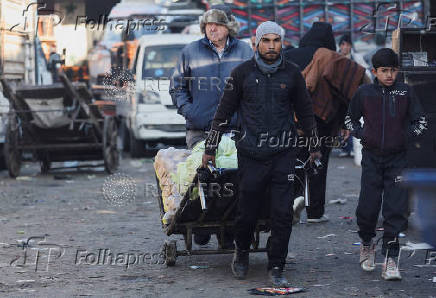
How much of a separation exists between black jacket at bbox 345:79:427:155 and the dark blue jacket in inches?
47.2

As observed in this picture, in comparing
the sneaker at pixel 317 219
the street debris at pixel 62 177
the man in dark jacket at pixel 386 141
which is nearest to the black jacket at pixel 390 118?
the man in dark jacket at pixel 386 141

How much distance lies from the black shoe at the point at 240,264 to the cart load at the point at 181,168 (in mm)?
553

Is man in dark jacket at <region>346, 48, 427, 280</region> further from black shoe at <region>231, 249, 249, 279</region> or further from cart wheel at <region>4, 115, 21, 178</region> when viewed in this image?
cart wheel at <region>4, 115, 21, 178</region>

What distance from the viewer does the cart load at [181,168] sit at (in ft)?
25.9

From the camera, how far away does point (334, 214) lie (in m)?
11.7

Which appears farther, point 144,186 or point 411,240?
point 144,186

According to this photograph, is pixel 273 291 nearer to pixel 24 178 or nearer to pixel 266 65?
pixel 266 65

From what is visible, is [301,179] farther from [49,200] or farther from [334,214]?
[49,200]

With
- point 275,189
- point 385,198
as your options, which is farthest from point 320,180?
point 275,189

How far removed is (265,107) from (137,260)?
2.08 meters

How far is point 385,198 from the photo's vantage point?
7961mm

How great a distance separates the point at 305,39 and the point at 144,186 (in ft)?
15.8

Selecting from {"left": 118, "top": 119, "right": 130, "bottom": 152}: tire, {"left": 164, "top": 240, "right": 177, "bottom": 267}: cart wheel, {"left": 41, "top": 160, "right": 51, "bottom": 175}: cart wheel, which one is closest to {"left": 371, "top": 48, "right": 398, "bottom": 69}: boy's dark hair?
{"left": 164, "top": 240, "right": 177, "bottom": 267}: cart wheel

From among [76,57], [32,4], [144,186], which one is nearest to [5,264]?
[144,186]
